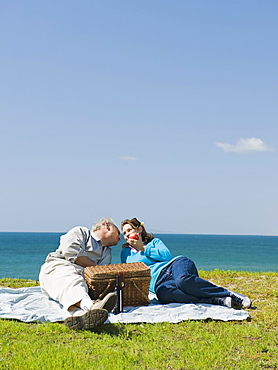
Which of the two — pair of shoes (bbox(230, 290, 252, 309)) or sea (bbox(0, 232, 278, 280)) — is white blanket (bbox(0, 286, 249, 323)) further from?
sea (bbox(0, 232, 278, 280))

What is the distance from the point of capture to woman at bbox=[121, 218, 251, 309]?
6891 millimetres

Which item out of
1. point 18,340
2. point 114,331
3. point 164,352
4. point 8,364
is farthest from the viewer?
point 114,331

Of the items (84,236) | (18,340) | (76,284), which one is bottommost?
(18,340)

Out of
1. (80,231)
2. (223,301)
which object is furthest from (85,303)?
(223,301)

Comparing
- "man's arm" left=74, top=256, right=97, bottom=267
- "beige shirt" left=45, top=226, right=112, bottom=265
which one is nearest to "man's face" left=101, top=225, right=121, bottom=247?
"beige shirt" left=45, top=226, right=112, bottom=265

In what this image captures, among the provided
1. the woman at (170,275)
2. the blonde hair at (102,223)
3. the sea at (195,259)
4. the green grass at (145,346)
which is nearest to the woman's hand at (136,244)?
the woman at (170,275)

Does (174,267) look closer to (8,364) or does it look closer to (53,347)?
(53,347)

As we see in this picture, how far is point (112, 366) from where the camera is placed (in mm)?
4137

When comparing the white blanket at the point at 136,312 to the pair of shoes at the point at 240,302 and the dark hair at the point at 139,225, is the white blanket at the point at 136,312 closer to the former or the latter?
the pair of shoes at the point at 240,302

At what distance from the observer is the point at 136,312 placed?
629cm

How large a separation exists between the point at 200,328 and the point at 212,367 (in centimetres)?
150

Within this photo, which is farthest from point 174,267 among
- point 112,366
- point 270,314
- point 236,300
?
point 112,366

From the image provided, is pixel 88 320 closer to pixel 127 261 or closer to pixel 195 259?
pixel 127 261

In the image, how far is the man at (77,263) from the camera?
235 inches
